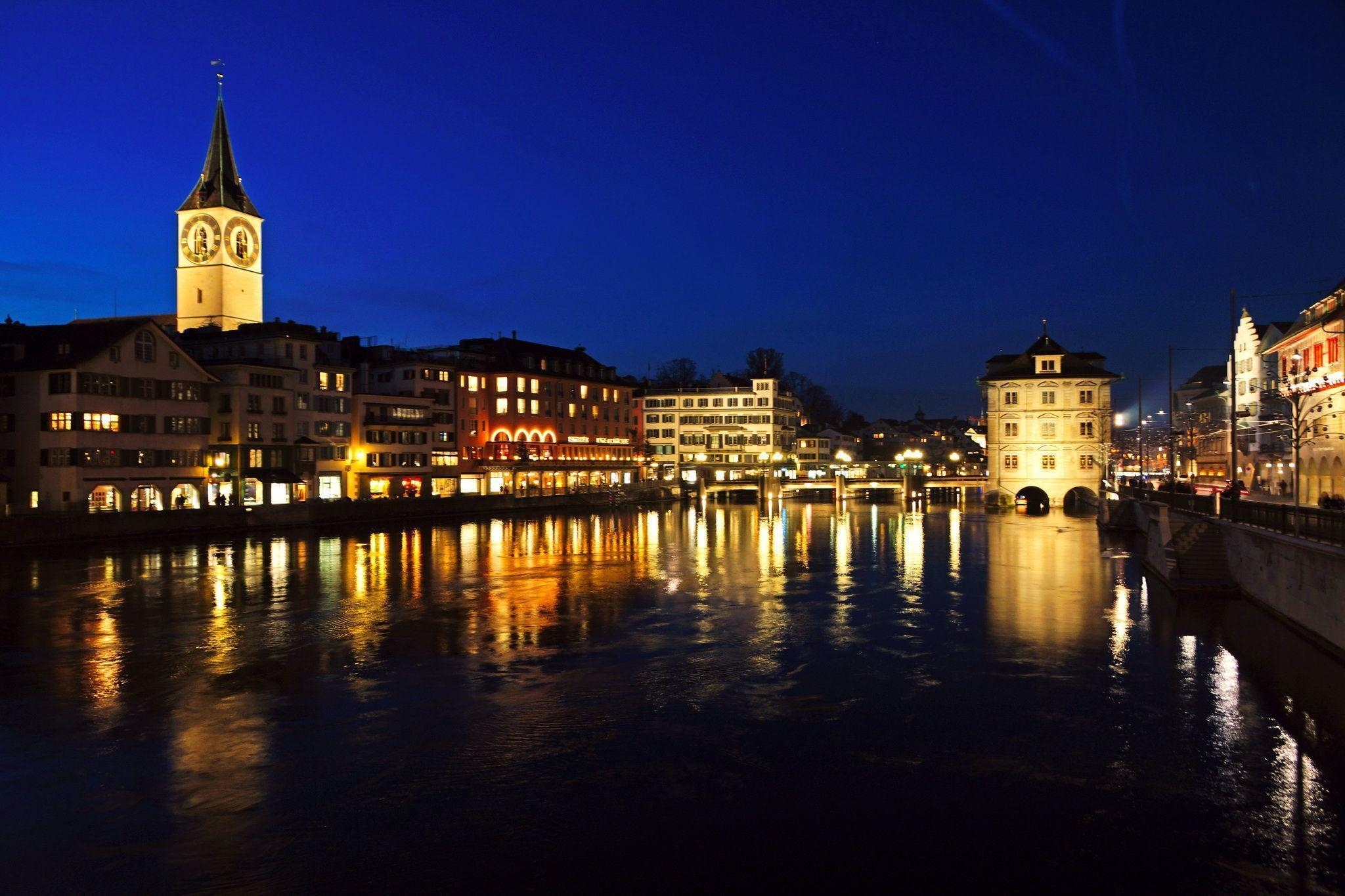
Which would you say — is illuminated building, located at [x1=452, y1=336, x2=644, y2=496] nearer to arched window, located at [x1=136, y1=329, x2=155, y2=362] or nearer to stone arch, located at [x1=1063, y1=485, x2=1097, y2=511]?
arched window, located at [x1=136, y1=329, x2=155, y2=362]

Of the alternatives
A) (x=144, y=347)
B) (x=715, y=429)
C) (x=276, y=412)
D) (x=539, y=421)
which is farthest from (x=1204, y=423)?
(x=144, y=347)

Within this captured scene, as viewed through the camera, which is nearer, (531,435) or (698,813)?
(698,813)

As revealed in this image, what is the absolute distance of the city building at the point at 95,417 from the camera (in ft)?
193

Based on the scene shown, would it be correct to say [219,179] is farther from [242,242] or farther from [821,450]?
[821,450]

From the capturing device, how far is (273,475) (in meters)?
73.3

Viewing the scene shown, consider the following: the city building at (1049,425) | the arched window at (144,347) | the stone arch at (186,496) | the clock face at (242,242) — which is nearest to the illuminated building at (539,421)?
the clock face at (242,242)

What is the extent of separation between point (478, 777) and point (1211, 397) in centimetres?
10065

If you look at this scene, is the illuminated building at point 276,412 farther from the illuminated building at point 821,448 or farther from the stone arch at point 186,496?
the illuminated building at point 821,448

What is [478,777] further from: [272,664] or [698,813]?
[272,664]

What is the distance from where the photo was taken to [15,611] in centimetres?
3297

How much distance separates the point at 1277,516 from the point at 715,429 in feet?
352

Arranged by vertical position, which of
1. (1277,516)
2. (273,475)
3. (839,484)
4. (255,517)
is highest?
(273,475)

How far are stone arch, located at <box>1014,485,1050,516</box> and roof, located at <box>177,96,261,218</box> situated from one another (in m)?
86.8

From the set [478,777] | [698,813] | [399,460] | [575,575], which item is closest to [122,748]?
[478,777]
